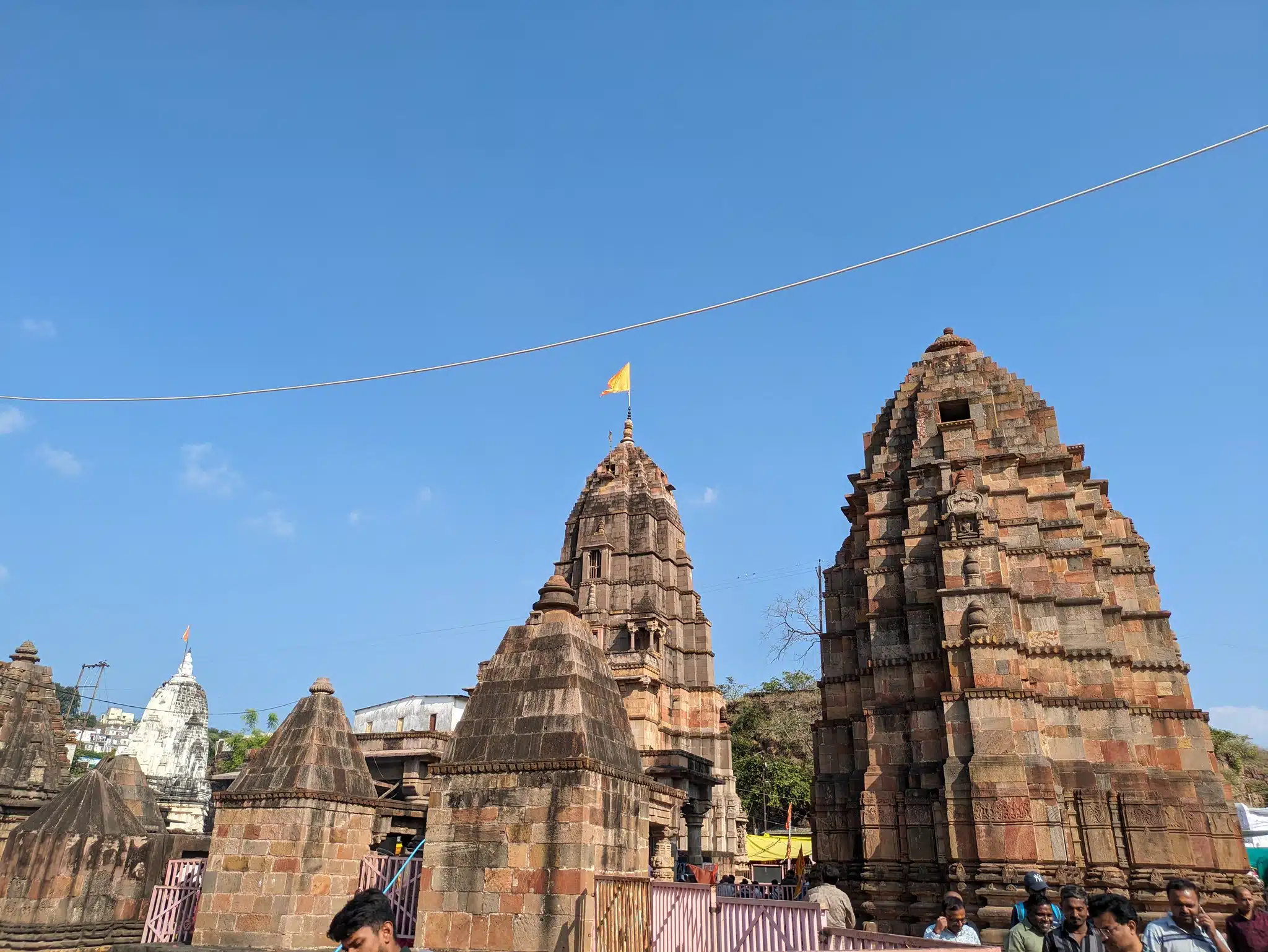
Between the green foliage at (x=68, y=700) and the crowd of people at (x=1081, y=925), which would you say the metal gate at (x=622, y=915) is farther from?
the green foliage at (x=68, y=700)

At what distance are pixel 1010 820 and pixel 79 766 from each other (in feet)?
127

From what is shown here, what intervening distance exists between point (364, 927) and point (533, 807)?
15.5 feet

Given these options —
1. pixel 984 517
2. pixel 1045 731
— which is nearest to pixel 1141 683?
pixel 1045 731

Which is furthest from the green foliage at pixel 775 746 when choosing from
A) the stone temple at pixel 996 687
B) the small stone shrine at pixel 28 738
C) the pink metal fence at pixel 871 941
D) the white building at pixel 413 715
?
the pink metal fence at pixel 871 941

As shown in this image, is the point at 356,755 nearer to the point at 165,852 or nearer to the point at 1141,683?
the point at 165,852

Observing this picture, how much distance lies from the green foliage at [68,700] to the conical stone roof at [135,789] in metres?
9.41

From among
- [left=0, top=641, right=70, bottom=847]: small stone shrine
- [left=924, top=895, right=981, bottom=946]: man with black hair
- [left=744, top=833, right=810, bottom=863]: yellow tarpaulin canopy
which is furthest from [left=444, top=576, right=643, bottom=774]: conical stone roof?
[left=744, top=833, right=810, bottom=863]: yellow tarpaulin canopy

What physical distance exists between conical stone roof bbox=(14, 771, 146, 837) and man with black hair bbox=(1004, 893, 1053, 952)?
1363 centimetres

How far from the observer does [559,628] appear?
10.0 metres

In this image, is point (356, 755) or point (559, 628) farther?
point (356, 755)

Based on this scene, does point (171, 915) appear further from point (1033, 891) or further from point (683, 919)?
point (1033, 891)

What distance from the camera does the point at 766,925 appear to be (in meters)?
8.71

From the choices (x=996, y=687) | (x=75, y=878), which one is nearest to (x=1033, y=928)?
(x=996, y=687)

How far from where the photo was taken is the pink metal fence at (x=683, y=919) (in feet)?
29.9
